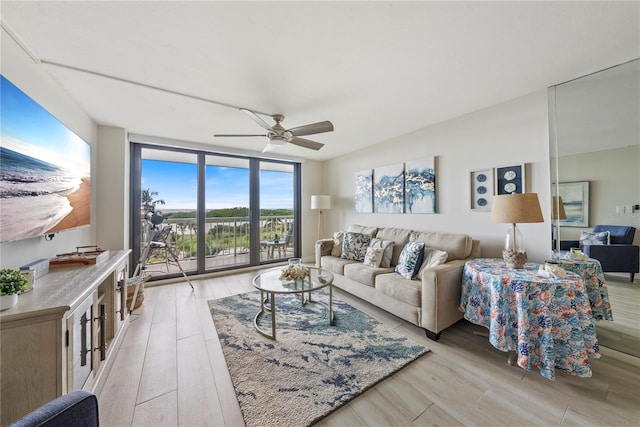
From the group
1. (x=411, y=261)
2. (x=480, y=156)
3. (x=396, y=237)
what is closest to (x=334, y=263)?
(x=396, y=237)

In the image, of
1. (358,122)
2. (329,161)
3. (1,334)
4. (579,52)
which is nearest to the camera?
(1,334)

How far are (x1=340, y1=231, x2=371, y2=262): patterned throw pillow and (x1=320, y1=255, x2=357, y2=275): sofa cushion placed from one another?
0.09 metres

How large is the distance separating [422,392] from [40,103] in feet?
11.5

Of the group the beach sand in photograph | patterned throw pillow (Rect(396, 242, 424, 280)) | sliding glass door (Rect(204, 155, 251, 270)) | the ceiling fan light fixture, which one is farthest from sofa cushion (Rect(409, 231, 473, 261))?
the beach sand in photograph

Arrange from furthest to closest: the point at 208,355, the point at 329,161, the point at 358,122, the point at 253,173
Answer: the point at 329,161 < the point at 253,173 < the point at 358,122 < the point at 208,355

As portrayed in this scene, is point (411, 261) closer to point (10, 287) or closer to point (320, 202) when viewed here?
point (320, 202)

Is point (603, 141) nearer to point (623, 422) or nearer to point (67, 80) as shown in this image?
point (623, 422)

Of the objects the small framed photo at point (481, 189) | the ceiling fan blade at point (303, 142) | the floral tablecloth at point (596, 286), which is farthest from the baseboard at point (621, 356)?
the ceiling fan blade at point (303, 142)

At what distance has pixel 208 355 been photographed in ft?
6.42

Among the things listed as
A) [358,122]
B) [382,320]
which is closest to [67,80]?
[358,122]

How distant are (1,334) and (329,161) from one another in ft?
15.7

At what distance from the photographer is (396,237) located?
3.30 m

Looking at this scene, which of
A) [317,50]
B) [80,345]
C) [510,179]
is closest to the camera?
[80,345]

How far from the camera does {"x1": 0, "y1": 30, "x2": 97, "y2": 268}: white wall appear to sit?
145 cm
